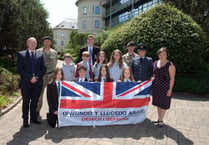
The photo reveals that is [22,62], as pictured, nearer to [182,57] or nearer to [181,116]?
[181,116]

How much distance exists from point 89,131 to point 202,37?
7390mm

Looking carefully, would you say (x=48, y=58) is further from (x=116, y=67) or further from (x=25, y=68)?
(x=116, y=67)

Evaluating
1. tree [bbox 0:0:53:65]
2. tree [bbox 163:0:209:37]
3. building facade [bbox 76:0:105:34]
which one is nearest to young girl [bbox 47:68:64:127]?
tree [bbox 0:0:53:65]

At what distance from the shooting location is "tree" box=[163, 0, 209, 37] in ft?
44.1

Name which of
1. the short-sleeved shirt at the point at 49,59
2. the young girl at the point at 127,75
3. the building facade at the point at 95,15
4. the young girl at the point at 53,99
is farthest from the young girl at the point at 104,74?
the building facade at the point at 95,15

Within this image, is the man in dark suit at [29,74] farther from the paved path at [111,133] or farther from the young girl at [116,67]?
the young girl at [116,67]

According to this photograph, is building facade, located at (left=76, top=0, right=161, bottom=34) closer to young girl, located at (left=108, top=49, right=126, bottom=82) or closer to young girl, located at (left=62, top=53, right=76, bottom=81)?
young girl, located at (left=108, top=49, right=126, bottom=82)

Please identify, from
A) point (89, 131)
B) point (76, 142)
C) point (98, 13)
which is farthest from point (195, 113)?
point (98, 13)

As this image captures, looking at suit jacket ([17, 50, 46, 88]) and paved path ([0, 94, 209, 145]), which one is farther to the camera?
suit jacket ([17, 50, 46, 88])

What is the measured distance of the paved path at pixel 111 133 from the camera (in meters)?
4.43

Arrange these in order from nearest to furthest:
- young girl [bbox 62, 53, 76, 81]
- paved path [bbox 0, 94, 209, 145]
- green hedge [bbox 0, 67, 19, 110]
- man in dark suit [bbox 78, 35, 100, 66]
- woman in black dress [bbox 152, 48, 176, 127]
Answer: paved path [bbox 0, 94, 209, 145] < woman in black dress [bbox 152, 48, 176, 127] < young girl [bbox 62, 53, 76, 81] < man in dark suit [bbox 78, 35, 100, 66] < green hedge [bbox 0, 67, 19, 110]

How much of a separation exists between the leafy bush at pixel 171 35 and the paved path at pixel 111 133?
159 inches

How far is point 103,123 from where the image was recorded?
5223 millimetres

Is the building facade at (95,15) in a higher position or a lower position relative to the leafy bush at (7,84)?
higher
